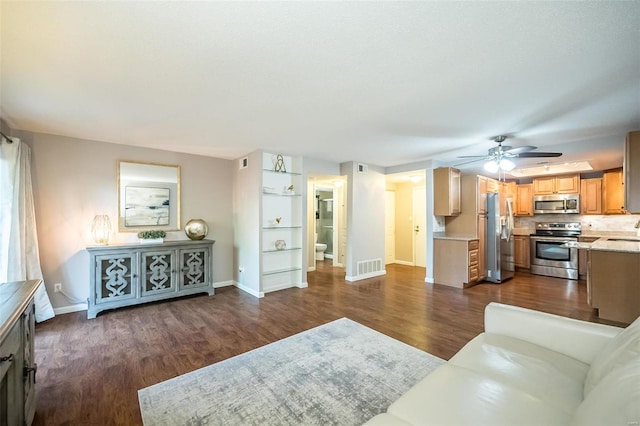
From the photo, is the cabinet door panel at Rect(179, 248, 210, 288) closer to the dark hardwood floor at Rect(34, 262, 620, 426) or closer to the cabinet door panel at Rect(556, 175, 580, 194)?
the dark hardwood floor at Rect(34, 262, 620, 426)

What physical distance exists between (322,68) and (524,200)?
687 centimetres

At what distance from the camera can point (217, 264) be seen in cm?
502

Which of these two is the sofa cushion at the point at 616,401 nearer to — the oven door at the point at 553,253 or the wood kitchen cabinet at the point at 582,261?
the oven door at the point at 553,253

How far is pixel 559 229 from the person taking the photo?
616 centimetres

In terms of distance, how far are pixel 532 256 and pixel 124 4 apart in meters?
7.94

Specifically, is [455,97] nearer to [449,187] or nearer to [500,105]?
[500,105]

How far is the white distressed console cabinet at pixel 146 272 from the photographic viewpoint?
354 centimetres

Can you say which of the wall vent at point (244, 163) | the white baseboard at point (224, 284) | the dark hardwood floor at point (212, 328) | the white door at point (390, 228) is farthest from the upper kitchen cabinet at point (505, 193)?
the white baseboard at point (224, 284)

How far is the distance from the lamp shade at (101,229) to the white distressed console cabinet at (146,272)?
34 centimetres

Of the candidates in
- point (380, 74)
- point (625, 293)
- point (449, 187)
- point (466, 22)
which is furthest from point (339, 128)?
point (625, 293)

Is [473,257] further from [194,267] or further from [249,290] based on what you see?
[194,267]

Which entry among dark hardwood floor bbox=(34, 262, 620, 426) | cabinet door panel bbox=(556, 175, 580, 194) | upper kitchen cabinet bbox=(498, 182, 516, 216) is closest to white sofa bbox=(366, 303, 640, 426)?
dark hardwood floor bbox=(34, 262, 620, 426)

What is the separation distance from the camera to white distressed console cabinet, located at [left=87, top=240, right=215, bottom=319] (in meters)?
3.54

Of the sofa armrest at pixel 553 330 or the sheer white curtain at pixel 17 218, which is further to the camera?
the sheer white curtain at pixel 17 218
